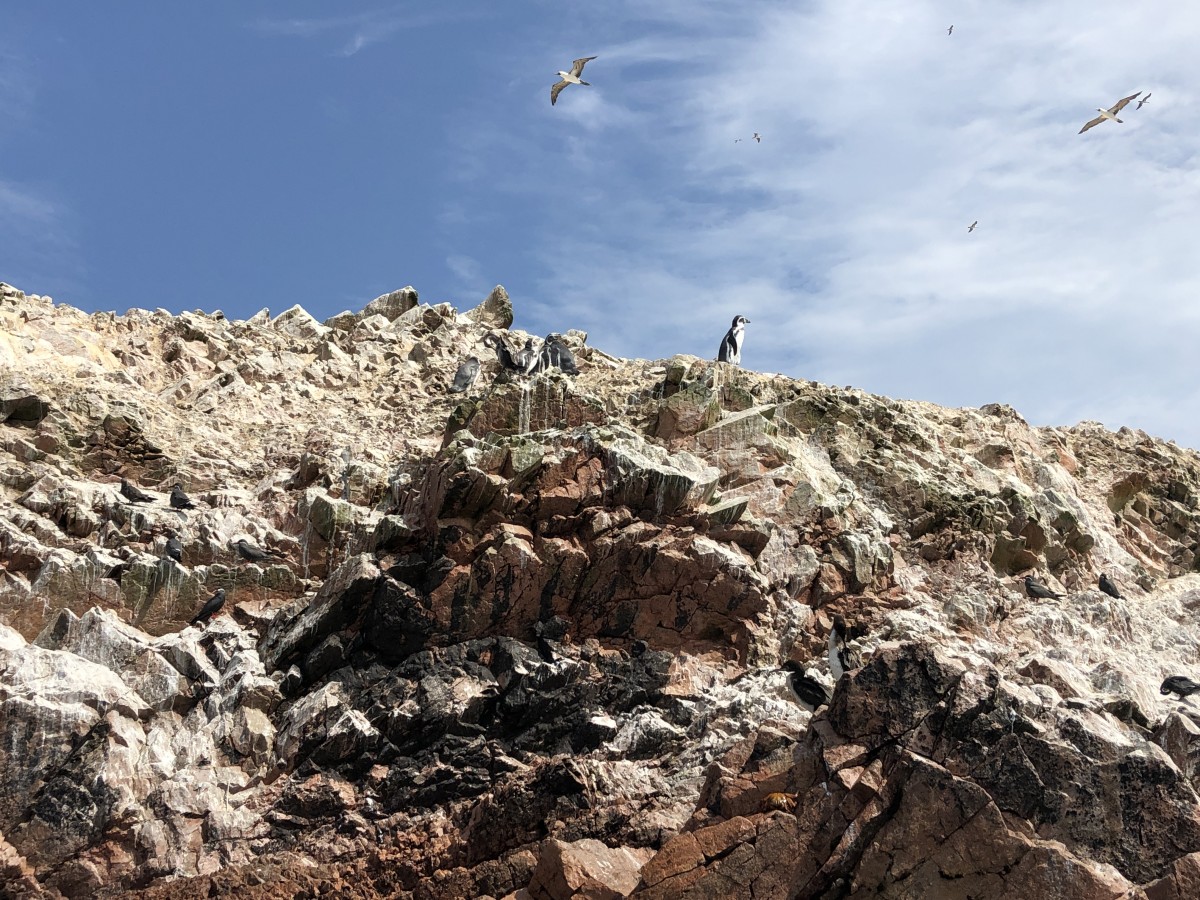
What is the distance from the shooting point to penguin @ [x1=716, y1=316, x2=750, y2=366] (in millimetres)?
33625

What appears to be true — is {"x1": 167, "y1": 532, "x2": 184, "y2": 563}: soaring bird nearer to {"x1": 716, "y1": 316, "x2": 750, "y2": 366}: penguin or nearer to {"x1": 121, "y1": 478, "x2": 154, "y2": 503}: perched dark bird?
{"x1": 121, "y1": 478, "x2": 154, "y2": 503}: perched dark bird

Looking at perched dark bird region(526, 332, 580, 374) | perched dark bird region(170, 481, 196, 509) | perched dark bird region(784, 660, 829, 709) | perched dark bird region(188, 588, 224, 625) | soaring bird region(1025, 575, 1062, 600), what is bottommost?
perched dark bird region(784, 660, 829, 709)

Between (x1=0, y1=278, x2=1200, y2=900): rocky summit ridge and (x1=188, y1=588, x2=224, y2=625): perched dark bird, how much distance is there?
23cm

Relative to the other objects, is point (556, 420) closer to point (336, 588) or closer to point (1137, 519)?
point (336, 588)

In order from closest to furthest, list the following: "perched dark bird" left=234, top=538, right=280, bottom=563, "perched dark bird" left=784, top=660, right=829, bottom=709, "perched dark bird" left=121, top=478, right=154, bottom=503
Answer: "perched dark bird" left=784, top=660, right=829, bottom=709 → "perched dark bird" left=234, top=538, right=280, bottom=563 → "perched dark bird" left=121, top=478, right=154, bottom=503

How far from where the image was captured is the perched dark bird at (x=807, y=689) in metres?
22.4

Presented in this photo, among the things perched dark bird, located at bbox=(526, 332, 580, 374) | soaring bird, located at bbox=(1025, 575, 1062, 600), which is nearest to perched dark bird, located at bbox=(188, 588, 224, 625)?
perched dark bird, located at bbox=(526, 332, 580, 374)

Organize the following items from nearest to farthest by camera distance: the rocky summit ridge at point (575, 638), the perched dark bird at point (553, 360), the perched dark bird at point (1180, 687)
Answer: the rocky summit ridge at point (575, 638) → the perched dark bird at point (1180, 687) → the perched dark bird at point (553, 360)

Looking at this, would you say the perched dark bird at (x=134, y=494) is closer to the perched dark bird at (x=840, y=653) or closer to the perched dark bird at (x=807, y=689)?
the perched dark bird at (x=807, y=689)

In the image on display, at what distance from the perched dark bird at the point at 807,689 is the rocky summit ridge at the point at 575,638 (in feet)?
0.57

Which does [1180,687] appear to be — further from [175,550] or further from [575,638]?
[175,550]

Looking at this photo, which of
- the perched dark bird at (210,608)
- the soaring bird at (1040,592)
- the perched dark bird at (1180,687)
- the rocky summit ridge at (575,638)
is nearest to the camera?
the rocky summit ridge at (575,638)

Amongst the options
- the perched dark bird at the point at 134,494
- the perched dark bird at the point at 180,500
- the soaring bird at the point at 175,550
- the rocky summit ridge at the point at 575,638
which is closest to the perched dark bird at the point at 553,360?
the rocky summit ridge at the point at 575,638

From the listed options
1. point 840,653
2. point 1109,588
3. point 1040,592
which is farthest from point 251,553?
point 1109,588
